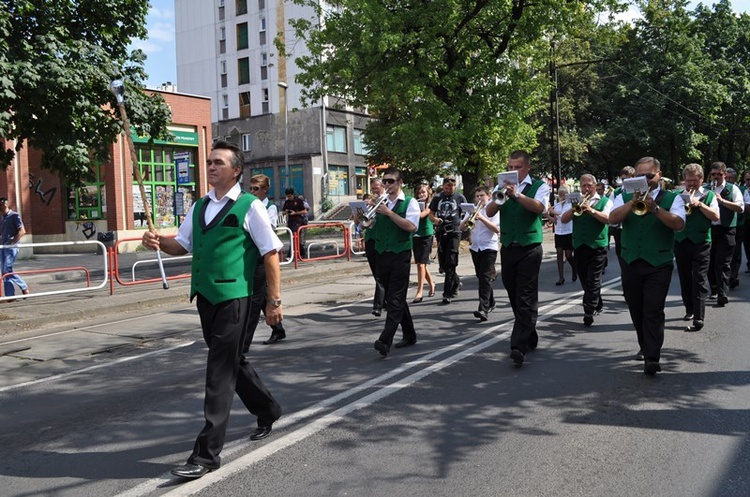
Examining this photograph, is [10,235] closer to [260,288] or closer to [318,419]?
[260,288]

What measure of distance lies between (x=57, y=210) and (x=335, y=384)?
26.5m

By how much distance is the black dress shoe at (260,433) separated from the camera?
456cm

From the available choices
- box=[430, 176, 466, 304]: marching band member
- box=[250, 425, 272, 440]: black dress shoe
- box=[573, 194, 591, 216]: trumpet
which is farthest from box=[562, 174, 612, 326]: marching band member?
box=[250, 425, 272, 440]: black dress shoe

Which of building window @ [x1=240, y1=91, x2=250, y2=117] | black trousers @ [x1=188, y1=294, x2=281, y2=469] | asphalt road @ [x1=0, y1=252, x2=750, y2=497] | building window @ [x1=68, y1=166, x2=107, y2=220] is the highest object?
building window @ [x1=240, y1=91, x2=250, y2=117]

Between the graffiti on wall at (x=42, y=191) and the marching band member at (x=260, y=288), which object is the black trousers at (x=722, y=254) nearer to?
the marching band member at (x=260, y=288)

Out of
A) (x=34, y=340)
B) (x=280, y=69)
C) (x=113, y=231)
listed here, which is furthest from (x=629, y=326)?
(x=280, y=69)

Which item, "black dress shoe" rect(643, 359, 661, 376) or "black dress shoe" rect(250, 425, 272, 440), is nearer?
"black dress shoe" rect(250, 425, 272, 440)

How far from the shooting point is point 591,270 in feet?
29.2

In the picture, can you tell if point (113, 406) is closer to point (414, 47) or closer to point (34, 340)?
point (34, 340)

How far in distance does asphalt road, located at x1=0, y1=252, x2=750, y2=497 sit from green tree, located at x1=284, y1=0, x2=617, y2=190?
13202 millimetres

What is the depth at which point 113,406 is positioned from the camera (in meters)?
5.62

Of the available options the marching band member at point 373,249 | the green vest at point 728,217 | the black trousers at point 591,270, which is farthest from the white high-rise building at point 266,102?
the black trousers at point 591,270

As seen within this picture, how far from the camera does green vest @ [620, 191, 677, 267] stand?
6.11 meters

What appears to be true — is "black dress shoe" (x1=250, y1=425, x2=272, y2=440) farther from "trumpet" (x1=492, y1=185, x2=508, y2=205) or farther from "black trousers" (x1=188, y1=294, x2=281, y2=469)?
"trumpet" (x1=492, y1=185, x2=508, y2=205)
